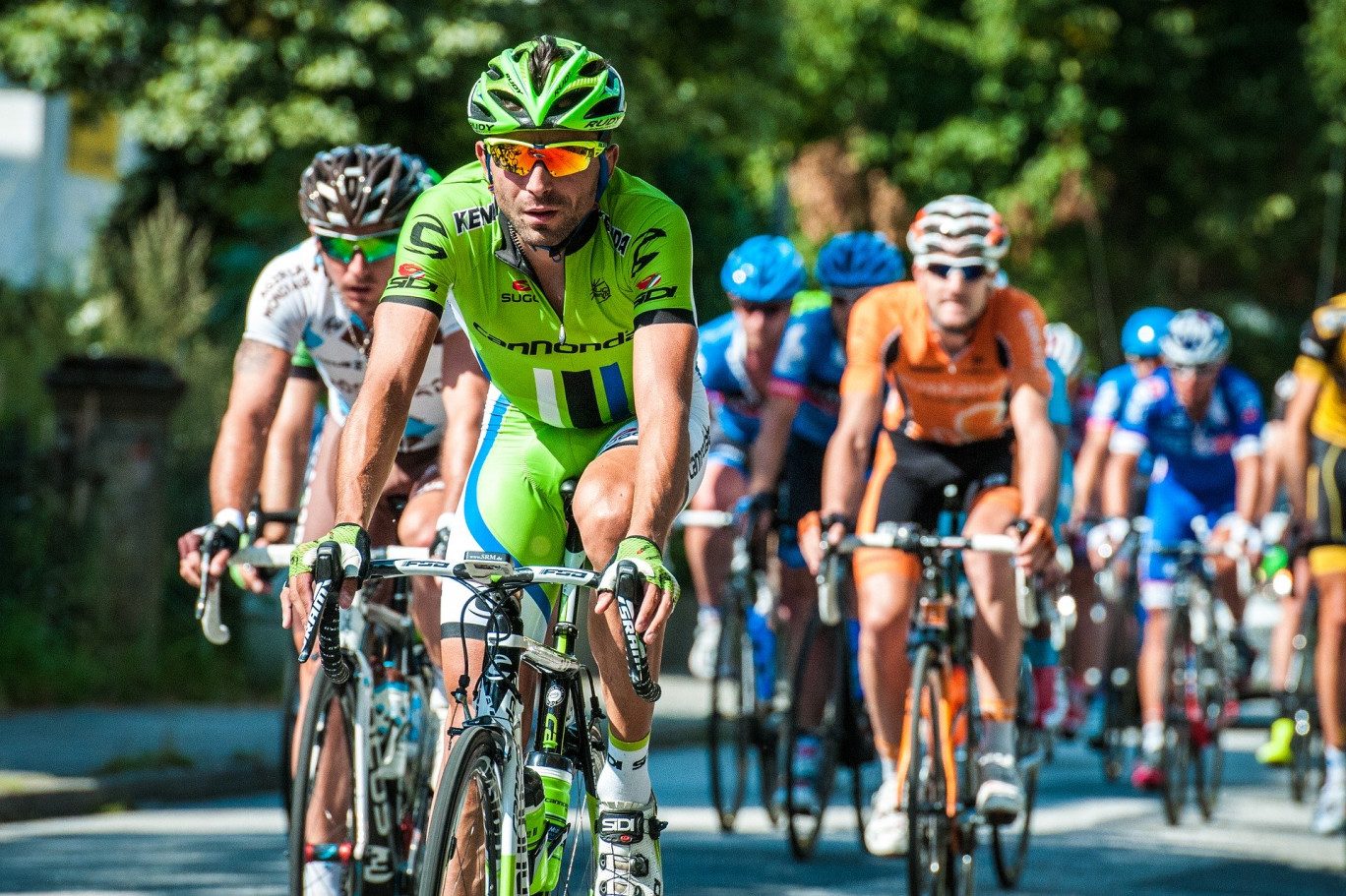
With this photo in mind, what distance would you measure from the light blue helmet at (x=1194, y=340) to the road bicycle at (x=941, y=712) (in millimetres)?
4122

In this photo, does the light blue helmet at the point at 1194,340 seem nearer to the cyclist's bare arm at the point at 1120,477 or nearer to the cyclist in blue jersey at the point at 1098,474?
the cyclist in blue jersey at the point at 1098,474

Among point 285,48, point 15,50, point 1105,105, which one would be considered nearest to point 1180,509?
point 285,48

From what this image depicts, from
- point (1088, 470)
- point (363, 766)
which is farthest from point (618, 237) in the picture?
point (1088, 470)

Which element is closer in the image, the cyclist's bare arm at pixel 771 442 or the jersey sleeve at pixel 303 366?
the jersey sleeve at pixel 303 366

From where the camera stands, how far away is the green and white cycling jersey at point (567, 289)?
4.45 meters

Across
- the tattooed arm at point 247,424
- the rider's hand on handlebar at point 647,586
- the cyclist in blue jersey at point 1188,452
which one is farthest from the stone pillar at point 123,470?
the rider's hand on handlebar at point 647,586

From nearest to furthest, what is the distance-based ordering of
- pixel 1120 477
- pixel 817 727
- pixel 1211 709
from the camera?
pixel 817 727 < pixel 1211 709 < pixel 1120 477

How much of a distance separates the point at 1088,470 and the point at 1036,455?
18.4 feet

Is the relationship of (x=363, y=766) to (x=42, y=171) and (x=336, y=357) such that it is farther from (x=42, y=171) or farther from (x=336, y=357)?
(x=42, y=171)

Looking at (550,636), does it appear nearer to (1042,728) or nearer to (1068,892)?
(1068,892)

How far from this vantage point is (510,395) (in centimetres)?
481

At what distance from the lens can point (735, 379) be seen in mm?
9320

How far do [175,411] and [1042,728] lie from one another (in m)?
7.21

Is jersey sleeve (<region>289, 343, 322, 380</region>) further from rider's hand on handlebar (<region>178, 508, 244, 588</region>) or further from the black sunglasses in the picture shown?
the black sunglasses
